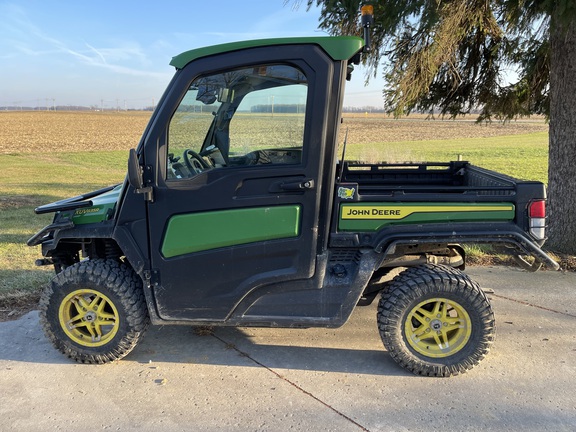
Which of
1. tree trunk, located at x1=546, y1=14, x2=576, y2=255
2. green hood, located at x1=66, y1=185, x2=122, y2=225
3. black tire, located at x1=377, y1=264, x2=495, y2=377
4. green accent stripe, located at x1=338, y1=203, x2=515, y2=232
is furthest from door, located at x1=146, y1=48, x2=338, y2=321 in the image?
tree trunk, located at x1=546, y1=14, x2=576, y2=255

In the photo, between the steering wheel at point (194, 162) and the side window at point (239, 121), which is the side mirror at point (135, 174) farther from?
the steering wheel at point (194, 162)

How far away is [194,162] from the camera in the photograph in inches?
126

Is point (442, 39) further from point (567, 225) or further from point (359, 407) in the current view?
point (359, 407)

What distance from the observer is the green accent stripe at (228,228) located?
122 inches

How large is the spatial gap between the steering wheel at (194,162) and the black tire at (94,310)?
0.87 metres

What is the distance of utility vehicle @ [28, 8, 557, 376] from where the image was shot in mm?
3066

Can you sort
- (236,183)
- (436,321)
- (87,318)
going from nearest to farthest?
(236,183), (436,321), (87,318)

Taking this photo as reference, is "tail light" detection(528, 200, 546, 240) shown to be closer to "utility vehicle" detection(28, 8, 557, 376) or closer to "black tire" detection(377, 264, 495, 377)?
"utility vehicle" detection(28, 8, 557, 376)

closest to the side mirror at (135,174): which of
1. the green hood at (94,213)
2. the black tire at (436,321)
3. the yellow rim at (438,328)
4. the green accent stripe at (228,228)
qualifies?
the green accent stripe at (228,228)

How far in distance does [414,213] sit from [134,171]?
171 cm

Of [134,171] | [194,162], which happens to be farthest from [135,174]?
[194,162]

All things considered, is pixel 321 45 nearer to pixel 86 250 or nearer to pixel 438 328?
pixel 438 328

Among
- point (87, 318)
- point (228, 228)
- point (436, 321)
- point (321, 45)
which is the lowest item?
point (87, 318)

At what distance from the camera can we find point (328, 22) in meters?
5.74
